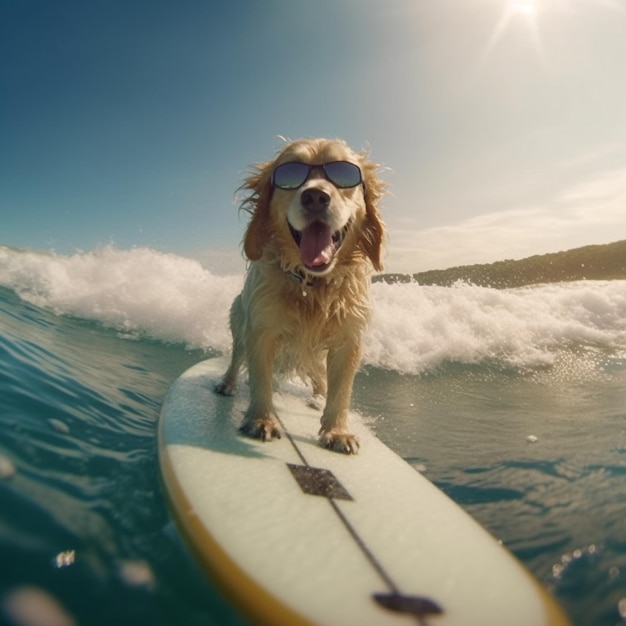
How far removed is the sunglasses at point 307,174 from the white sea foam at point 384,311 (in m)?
3.17

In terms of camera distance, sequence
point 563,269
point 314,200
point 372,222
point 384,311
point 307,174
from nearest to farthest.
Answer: point 314,200 < point 307,174 < point 372,222 < point 384,311 < point 563,269

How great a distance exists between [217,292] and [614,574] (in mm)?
7464

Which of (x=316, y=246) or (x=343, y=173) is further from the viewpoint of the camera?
(x=343, y=173)

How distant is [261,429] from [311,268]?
100 centimetres

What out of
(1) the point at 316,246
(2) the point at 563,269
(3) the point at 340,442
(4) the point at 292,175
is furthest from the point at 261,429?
(2) the point at 563,269

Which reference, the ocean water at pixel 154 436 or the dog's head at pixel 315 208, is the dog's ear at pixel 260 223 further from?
the ocean water at pixel 154 436

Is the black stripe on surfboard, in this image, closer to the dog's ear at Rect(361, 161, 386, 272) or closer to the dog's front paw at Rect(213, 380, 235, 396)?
the dog's front paw at Rect(213, 380, 235, 396)

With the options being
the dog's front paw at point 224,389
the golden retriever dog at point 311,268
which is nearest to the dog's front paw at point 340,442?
the golden retriever dog at point 311,268

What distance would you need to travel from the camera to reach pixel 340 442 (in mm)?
2758

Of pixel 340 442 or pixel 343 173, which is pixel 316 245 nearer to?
pixel 343 173

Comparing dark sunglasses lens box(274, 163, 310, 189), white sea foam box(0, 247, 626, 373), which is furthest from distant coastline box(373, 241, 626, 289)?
dark sunglasses lens box(274, 163, 310, 189)

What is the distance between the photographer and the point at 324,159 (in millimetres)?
3008

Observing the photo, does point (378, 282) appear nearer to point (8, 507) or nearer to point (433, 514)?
point (433, 514)

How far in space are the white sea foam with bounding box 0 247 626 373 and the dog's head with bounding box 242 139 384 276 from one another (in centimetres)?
288
